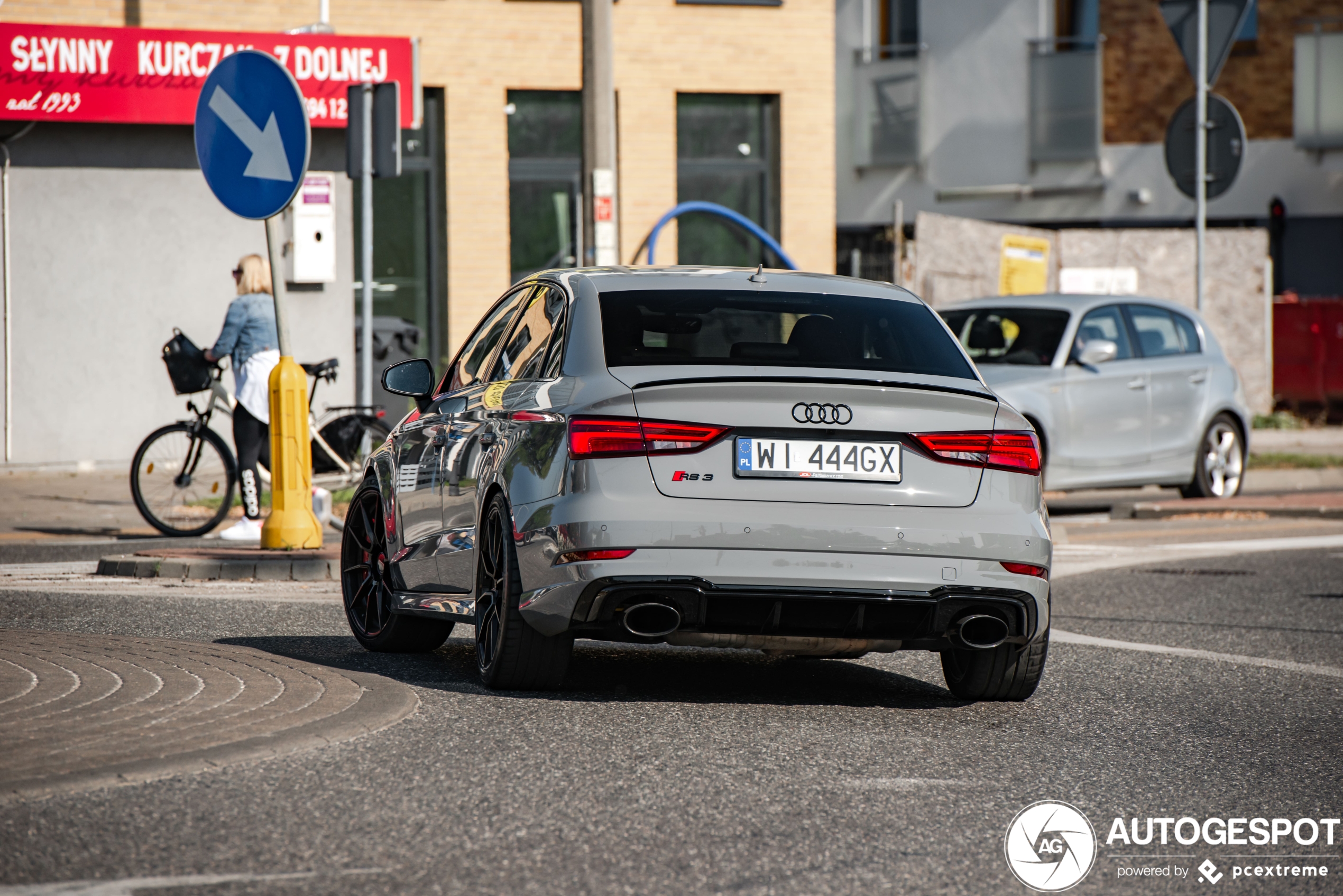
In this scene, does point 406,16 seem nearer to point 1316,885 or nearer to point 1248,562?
point 1248,562

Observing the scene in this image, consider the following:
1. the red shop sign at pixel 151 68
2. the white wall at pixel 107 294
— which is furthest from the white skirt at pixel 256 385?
the white wall at pixel 107 294

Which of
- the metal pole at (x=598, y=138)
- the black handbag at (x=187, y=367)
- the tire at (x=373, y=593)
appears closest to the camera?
the tire at (x=373, y=593)

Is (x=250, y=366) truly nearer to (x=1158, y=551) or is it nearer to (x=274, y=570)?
(x=274, y=570)

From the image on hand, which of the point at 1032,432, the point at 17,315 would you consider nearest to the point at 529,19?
the point at 17,315

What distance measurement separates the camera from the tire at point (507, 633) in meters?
6.43

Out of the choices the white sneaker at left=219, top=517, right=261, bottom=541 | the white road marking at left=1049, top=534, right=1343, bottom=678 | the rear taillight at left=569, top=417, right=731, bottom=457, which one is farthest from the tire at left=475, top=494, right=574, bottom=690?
the white sneaker at left=219, top=517, right=261, bottom=541

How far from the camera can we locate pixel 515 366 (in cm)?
716

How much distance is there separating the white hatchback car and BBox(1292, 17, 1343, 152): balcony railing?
16.1 metres

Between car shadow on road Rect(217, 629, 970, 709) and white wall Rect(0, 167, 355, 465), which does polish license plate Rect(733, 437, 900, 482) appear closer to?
car shadow on road Rect(217, 629, 970, 709)

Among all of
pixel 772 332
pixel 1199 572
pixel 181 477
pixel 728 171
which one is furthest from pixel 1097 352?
pixel 772 332

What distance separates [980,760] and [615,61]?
53.8ft

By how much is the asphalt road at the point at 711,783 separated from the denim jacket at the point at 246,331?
4547mm

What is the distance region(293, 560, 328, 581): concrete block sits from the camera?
1070cm

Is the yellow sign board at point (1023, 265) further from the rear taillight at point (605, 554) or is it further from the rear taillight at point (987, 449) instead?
the rear taillight at point (605, 554)
